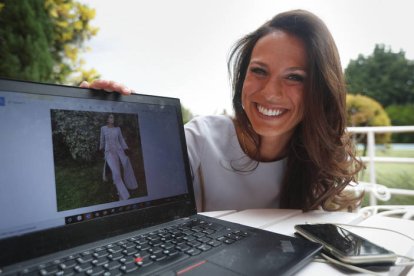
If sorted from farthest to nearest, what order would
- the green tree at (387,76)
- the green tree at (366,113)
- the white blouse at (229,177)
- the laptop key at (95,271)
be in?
the green tree at (387,76) → the green tree at (366,113) → the white blouse at (229,177) → the laptop key at (95,271)

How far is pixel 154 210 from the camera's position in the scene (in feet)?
2.61

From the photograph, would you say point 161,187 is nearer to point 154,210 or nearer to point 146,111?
point 154,210

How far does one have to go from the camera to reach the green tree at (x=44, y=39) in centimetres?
193

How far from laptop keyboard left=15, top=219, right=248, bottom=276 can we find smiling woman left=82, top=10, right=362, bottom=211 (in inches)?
19.8

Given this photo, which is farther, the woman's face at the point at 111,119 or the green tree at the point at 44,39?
the green tree at the point at 44,39

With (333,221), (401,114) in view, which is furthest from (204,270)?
(401,114)

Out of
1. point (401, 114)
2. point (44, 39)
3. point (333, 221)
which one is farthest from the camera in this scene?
point (401, 114)

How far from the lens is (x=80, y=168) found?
68 centimetres

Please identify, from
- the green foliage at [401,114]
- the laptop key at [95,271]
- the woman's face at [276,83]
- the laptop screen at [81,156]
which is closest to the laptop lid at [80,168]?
the laptop screen at [81,156]

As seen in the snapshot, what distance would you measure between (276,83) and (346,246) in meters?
0.70

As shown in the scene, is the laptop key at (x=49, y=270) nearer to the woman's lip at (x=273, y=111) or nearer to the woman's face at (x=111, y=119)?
the woman's face at (x=111, y=119)

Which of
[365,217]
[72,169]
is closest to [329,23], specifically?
[365,217]

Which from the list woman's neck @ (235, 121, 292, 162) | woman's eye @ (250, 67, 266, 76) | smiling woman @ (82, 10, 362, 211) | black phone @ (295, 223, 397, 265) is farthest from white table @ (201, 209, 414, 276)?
woman's eye @ (250, 67, 266, 76)

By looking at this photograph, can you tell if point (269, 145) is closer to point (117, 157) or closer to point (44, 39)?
point (117, 157)
